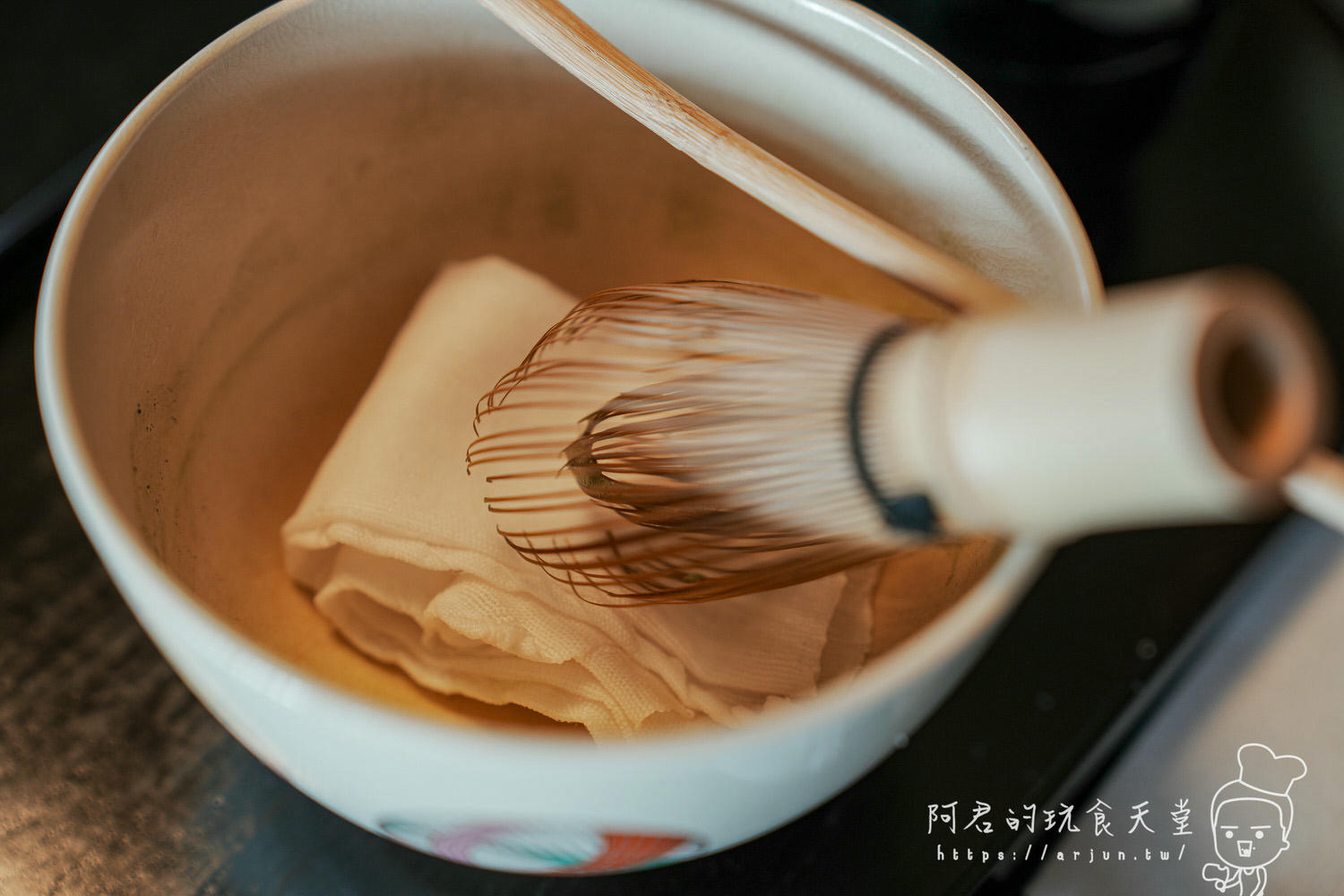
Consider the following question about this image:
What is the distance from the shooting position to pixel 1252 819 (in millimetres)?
396

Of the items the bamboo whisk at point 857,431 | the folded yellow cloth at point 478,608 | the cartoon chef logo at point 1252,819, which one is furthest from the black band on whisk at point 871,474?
the cartoon chef logo at point 1252,819

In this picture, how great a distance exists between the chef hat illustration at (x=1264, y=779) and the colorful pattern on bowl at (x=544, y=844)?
9.8 inches

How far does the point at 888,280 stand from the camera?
0.39m

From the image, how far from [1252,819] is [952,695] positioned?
125 mm

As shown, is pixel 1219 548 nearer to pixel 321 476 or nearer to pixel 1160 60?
pixel 1160 60

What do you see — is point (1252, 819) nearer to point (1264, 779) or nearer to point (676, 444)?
point (1264, 779)

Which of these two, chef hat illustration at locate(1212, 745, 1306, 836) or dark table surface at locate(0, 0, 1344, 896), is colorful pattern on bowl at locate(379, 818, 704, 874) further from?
chef hat illustration at locate(1212, 745, 1306, 836)

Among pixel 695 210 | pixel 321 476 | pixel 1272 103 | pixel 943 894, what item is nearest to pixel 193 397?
pixel 321 476

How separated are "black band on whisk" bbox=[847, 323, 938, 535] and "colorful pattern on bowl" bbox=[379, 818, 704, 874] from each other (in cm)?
9

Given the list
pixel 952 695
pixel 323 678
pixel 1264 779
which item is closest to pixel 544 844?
pixel 323 678

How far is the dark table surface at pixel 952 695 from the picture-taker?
0.35 m

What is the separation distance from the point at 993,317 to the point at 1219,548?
10.9 inches

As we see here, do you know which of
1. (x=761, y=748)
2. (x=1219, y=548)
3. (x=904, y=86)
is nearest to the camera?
(x=761, y=748)

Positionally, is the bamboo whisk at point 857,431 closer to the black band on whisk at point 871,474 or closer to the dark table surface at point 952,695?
the black band on whisk at point 871,474
